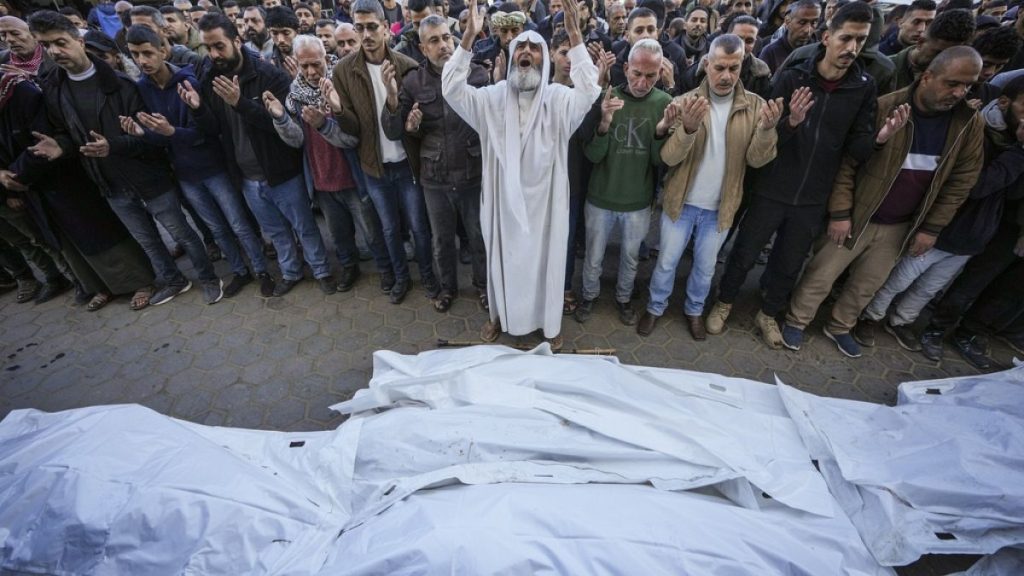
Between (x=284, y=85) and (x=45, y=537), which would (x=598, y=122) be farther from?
(x=45, y=537)

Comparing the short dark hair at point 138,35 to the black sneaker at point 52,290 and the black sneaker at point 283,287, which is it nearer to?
the black sneaker at point 283,287

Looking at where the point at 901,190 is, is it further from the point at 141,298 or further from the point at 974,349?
the point at 141,298

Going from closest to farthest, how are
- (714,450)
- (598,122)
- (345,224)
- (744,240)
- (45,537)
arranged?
(45,537) → (714,450) → (598,122) → (744,240) → (345,224)

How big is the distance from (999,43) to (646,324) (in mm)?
3117

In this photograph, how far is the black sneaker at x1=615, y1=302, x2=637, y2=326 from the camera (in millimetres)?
3998

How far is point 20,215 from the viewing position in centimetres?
399

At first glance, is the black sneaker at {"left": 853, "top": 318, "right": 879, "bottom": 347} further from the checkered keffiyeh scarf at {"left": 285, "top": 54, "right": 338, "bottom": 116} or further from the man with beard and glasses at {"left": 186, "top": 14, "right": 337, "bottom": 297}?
the man with beard and glasses at {"left": 186, "top": 14, "right": 337, "bottom": 297}

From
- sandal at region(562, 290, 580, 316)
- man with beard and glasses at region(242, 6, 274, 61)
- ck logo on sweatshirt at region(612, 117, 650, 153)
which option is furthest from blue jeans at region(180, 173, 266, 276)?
ck logo on sweatshirt at region(612, 117, 650, 153)

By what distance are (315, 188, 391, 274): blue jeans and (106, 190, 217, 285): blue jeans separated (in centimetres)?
131

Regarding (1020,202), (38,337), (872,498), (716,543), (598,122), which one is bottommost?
(38,337)

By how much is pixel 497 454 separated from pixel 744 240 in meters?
2.64

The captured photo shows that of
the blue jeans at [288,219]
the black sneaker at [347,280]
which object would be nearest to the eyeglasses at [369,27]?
the blue jeans at [288,219]

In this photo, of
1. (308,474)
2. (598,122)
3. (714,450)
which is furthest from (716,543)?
(598,122)

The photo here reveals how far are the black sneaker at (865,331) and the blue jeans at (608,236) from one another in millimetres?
1953
